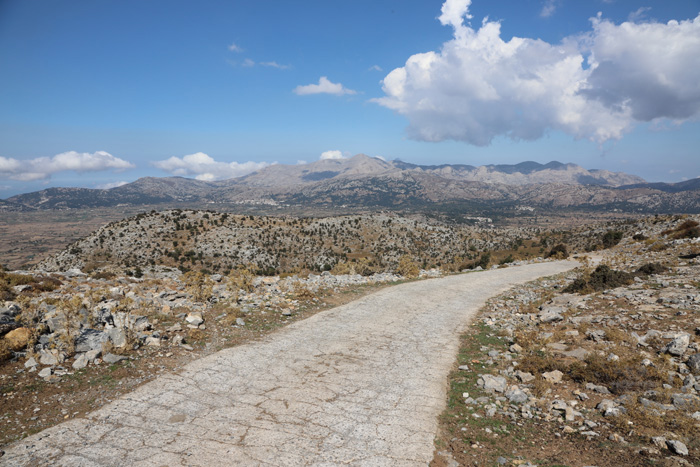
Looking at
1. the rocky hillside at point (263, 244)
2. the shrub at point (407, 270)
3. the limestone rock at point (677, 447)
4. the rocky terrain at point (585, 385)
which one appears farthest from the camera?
the rocky hillside at point (263, 244)

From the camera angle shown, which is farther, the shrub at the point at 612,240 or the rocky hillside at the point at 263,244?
the rocky hillside at the point at 263,244

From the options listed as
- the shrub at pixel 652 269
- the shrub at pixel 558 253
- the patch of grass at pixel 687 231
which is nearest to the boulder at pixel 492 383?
the shrub at pixel 652 269

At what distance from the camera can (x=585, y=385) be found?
8703mm

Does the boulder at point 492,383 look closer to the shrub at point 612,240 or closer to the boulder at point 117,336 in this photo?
the boulder at point 117,336

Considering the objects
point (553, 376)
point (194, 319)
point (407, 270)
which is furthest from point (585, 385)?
point (407, 270)

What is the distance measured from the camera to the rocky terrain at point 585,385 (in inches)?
253

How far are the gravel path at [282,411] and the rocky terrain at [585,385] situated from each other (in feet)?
3.26

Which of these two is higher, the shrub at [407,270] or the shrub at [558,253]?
the shrub at [407,270]

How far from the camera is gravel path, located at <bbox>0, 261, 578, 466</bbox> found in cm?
624

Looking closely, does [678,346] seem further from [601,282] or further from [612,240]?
[612,240]

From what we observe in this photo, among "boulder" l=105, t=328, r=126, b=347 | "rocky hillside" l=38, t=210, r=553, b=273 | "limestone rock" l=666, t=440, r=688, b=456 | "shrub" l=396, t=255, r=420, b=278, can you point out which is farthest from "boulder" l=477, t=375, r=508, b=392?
"rocky hillside" l=38, t=210, r=553, b=273

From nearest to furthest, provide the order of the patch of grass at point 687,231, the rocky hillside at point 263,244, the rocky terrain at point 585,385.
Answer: the rocky terrain at point 585,385 < the patch of grass at point 687,231 < the rocky hillside at point 263,244

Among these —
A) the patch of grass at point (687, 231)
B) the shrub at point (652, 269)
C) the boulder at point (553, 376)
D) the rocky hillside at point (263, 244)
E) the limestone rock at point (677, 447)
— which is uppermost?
the patch of grass at point (687, 231)

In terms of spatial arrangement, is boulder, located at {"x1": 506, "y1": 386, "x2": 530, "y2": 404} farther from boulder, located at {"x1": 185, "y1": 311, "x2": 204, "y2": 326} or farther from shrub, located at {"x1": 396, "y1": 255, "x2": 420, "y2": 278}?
shrub, located at {"x1": 396, "y1": 255, "x2": 420, "y2": 278}
